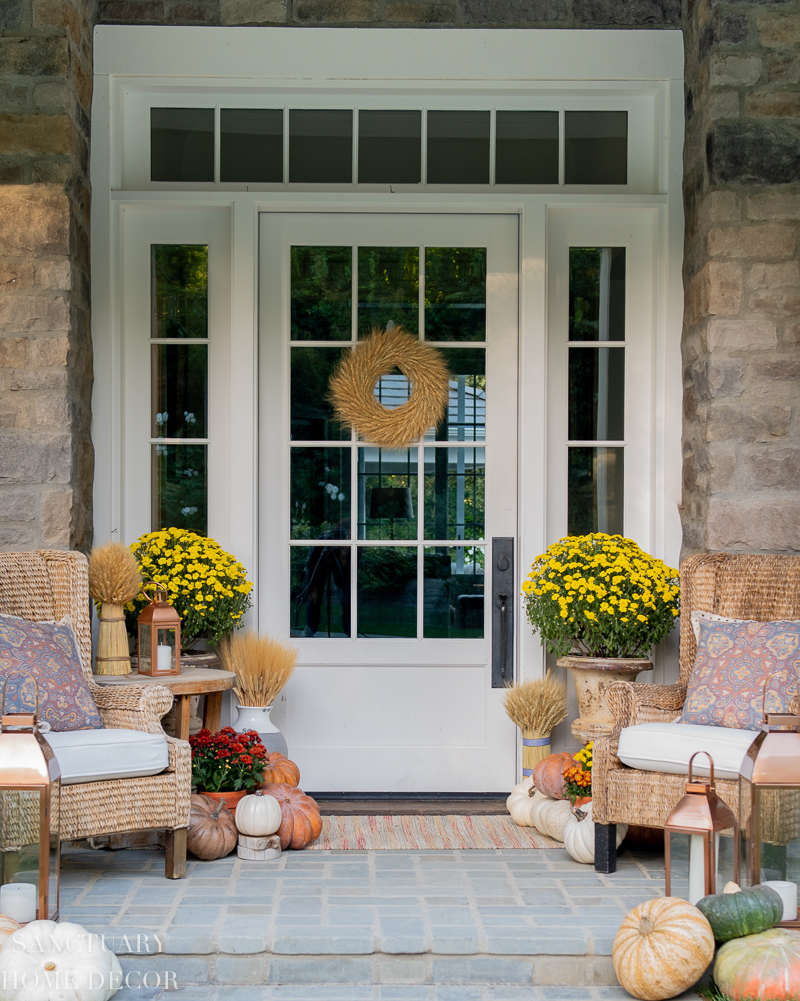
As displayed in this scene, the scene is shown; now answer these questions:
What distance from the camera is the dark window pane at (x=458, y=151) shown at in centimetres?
422

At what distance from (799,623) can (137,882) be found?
224cm

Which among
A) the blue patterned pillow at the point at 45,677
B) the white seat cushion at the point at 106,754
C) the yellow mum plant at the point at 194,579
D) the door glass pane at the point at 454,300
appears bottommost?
the white seat cushion at the point at 106,754

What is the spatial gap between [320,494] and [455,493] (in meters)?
0.58

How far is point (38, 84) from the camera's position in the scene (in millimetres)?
3752

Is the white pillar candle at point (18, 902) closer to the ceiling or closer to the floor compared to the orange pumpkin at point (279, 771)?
closer to the ceiling

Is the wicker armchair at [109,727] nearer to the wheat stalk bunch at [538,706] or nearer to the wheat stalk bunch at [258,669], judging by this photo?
the wheat stalk bunch at [258,669]

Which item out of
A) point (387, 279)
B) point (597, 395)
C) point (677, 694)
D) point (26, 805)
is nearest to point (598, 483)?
point (597, 395)

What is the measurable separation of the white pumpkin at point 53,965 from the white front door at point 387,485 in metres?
2.05

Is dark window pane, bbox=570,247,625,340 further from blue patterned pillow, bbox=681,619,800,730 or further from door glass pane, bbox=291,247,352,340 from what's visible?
blue patterned pillow, bbox=681,619,800,730

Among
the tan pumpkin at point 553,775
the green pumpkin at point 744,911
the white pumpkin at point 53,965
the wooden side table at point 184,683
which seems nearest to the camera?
the white pumpkin at point 53,965

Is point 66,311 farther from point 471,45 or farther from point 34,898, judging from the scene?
point 34,898

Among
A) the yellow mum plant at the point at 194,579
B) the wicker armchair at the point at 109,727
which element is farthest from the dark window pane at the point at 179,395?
the wicker armchair at the point at 109,727

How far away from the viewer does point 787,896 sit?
2221mm

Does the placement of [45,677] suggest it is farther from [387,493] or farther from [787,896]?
[787,896]
